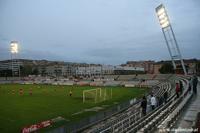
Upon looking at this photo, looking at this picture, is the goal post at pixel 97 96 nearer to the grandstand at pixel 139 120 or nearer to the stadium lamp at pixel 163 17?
the grandstand at pixel 139 120

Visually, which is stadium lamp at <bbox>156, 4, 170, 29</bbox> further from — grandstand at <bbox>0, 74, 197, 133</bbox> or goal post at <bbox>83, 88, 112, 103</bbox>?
grandstand at <bbox>0, 74, 197, 133</bbox>

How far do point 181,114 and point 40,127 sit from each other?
38.1ft

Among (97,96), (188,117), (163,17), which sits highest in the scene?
(163,17)

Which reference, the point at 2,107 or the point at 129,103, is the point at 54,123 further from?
the point at 2,107

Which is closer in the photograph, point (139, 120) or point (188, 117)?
point (188, 117)

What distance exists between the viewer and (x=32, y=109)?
3484 centimetres

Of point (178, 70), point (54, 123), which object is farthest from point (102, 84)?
point (54, 123)

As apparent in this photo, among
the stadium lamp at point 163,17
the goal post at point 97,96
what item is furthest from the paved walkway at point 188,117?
the stadium lamp at point 163,17

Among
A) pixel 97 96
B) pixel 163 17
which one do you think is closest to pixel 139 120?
pixel 97 96

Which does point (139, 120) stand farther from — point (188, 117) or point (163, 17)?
point (163, 17)

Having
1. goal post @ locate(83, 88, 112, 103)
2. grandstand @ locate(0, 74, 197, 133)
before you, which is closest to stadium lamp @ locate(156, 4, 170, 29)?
goal post @ locate(83, 88, 112, 103)

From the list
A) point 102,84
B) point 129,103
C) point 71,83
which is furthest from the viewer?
point 71,83

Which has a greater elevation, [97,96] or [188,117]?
[188,117]

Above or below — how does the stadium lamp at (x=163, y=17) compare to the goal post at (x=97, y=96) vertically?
above
